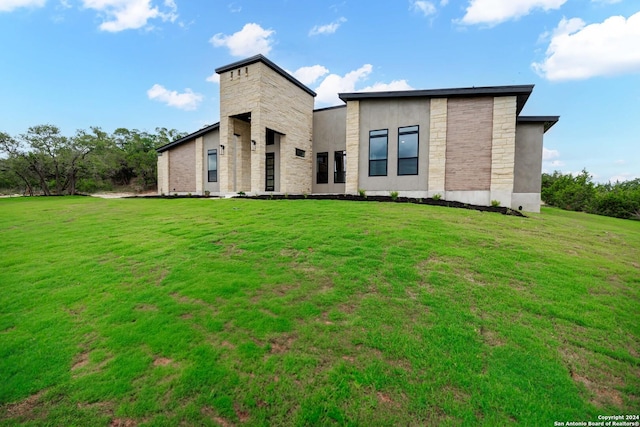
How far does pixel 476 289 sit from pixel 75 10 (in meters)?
22.4

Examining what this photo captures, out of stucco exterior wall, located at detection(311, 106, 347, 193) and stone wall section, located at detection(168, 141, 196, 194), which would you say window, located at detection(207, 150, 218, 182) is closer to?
stone wall section, located at detection(168, 141, 196, 194)

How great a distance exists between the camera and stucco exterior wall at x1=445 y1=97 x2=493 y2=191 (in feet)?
38.8

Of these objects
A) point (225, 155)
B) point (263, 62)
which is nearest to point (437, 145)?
point (263, 62)

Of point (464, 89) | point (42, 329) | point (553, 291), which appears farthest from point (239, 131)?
point (553, 291)

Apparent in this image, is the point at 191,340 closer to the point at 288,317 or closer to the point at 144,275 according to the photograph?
the point at 288,317

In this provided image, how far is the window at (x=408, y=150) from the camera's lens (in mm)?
12852

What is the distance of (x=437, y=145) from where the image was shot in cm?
1233

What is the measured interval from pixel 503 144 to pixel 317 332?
40.9 ft

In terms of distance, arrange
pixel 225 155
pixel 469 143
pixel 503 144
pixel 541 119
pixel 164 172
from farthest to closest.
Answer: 1. pixel 164 172
2. pixel 225 155
3. pixel 541 119
4. pixel 469 143
5. pixel 503 144

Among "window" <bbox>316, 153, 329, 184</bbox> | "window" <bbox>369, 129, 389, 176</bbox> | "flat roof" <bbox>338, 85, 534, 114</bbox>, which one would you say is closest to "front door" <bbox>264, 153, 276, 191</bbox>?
"window" <bbox>316, 153, 329, 184</bbox>

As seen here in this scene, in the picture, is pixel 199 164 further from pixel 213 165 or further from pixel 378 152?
pixel 378 152

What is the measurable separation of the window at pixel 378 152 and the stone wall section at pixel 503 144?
15.4 ft

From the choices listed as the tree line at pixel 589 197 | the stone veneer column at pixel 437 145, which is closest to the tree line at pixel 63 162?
the stone veneer column at pixel 437 145

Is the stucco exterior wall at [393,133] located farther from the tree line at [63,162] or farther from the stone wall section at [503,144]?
the tree line at [63,162]
